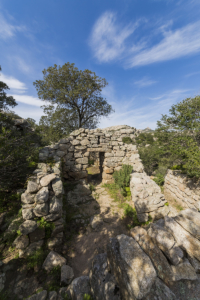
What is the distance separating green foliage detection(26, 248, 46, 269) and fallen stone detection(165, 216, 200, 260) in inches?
141

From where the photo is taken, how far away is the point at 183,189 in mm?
7602

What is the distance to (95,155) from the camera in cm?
1736

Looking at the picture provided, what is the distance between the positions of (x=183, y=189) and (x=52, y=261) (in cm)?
785

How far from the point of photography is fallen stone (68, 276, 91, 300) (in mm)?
2438

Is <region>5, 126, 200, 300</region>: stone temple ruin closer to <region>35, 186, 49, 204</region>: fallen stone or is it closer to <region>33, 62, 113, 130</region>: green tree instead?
<region>35, 186, 49, 204</region>: fallen stone

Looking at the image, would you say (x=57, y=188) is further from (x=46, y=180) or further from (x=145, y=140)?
(x=145, y=140)

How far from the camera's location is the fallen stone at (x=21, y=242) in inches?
136

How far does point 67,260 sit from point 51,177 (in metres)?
2.75

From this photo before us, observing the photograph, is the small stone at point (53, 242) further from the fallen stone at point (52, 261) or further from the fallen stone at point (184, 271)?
the fallen stone at point (184, 271)

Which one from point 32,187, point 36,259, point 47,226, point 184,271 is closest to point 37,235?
point 47,226

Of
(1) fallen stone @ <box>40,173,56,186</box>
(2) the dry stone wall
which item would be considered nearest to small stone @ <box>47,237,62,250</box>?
(1) fallen stone @ <box>40,173,56,186</box>

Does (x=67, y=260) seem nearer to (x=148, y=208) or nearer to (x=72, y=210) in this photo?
(x=72, y=210)

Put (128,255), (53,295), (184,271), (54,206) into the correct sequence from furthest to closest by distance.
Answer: (54,206), (53,295), (128,255), (184,271)

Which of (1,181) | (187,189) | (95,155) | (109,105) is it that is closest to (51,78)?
A: (109,105)
